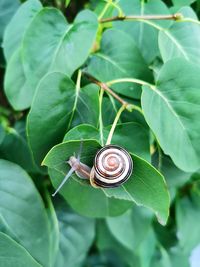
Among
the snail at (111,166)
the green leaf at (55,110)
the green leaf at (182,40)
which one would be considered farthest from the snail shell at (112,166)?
the green leaf at (182,40)

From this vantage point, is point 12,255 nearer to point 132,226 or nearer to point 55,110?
point 55,110

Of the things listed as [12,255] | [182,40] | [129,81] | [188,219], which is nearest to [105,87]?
[129,81]

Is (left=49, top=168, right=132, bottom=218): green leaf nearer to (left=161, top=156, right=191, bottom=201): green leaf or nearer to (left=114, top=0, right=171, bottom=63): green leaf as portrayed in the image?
(left=161, top=156, right=191, bottom=201): green leaf

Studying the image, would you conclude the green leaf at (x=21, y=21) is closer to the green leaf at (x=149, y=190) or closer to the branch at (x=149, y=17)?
the branch at (x=149, y=17)

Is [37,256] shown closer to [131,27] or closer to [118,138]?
[118,138]

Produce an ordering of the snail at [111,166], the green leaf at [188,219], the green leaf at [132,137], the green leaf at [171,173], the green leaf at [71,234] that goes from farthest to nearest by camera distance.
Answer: the green leaf at [188,219]
the green leaf at [71,234]
the green leaf at [171,173]
the green leaf at [132,137]
the snail at [111,166]

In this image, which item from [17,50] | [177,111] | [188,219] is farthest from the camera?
[188,219]
